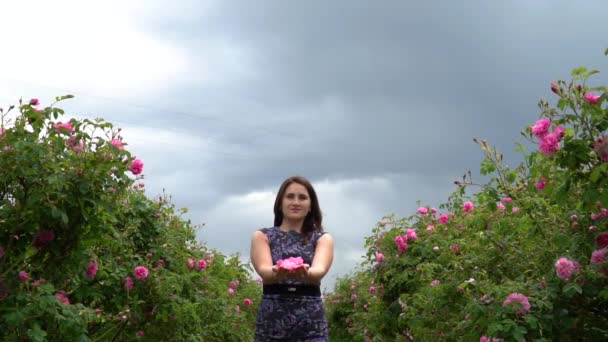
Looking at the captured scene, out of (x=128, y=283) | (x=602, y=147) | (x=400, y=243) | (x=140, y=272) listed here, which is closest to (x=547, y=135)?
(x=602, y=147)

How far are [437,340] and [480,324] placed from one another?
2.11 metres

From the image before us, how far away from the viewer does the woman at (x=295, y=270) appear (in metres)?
4.15

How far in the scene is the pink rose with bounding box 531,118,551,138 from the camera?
4965 mm

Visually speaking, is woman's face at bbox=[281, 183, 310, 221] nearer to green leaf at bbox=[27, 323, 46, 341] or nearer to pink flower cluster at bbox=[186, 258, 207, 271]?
green leaf at bbox=[27, 323, 46, 341]

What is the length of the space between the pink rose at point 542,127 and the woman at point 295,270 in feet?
5.21

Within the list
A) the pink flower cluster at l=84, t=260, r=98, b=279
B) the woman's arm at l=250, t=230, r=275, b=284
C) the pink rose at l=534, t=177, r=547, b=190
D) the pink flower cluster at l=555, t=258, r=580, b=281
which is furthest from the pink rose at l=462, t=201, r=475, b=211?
the woman's arm at l=250, t=230, r=275, b=284

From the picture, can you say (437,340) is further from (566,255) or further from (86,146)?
(86,146)

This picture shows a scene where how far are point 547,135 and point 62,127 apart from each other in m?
3.32

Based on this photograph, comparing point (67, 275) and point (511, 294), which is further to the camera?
point (67, 275)

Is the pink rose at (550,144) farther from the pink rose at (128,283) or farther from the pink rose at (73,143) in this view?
the pink rose at (128,283)

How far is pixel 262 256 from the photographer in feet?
14.0

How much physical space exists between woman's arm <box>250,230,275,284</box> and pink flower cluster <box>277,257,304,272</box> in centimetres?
20

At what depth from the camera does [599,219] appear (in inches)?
208

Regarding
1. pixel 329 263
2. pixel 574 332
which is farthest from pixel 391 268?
pixel 329 263
